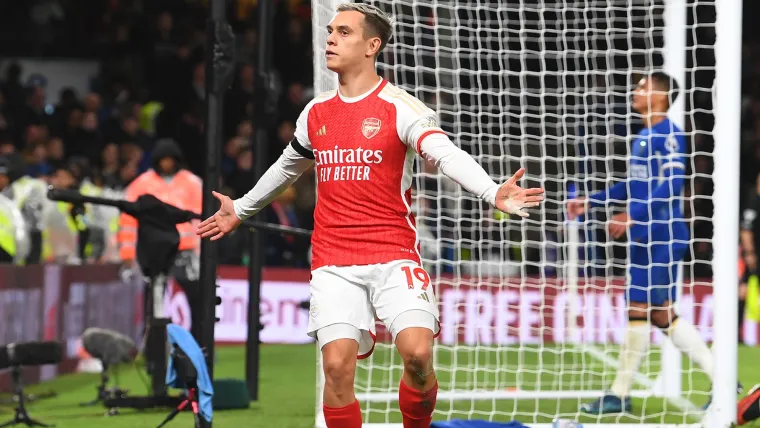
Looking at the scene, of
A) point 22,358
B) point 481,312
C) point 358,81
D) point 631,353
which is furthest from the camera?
point 481,312

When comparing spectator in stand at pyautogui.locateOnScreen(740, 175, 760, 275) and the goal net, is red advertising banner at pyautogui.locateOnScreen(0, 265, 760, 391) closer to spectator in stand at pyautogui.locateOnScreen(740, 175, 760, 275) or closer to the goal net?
the goal net

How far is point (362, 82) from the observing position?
514 cm

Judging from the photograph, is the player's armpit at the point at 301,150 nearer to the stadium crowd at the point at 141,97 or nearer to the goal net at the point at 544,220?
the goal net at the point at 544,220

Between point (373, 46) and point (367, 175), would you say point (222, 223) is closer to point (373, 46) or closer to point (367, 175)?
point (367, 175)

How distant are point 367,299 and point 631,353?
131 inches

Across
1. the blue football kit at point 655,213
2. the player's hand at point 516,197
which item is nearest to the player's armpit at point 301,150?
the player's hand at point 516,197

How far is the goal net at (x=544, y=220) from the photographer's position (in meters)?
7.86

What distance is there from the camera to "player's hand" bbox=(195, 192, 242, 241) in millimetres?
5328

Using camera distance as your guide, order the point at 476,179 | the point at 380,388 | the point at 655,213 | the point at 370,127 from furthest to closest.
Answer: the point at 380,388
the point at 655,213
the point at 370,127
the point at 476,179

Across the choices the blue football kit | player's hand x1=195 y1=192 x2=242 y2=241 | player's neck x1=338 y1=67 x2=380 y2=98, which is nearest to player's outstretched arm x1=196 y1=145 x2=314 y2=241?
player's hand x1=195 y1=192 x2=242 y2=241

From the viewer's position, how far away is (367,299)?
5102mm

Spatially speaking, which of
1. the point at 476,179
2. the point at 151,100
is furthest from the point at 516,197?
the point at 151,100

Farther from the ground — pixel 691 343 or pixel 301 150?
pixel 301 150

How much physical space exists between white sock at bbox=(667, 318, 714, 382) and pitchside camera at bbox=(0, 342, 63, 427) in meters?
3.78
